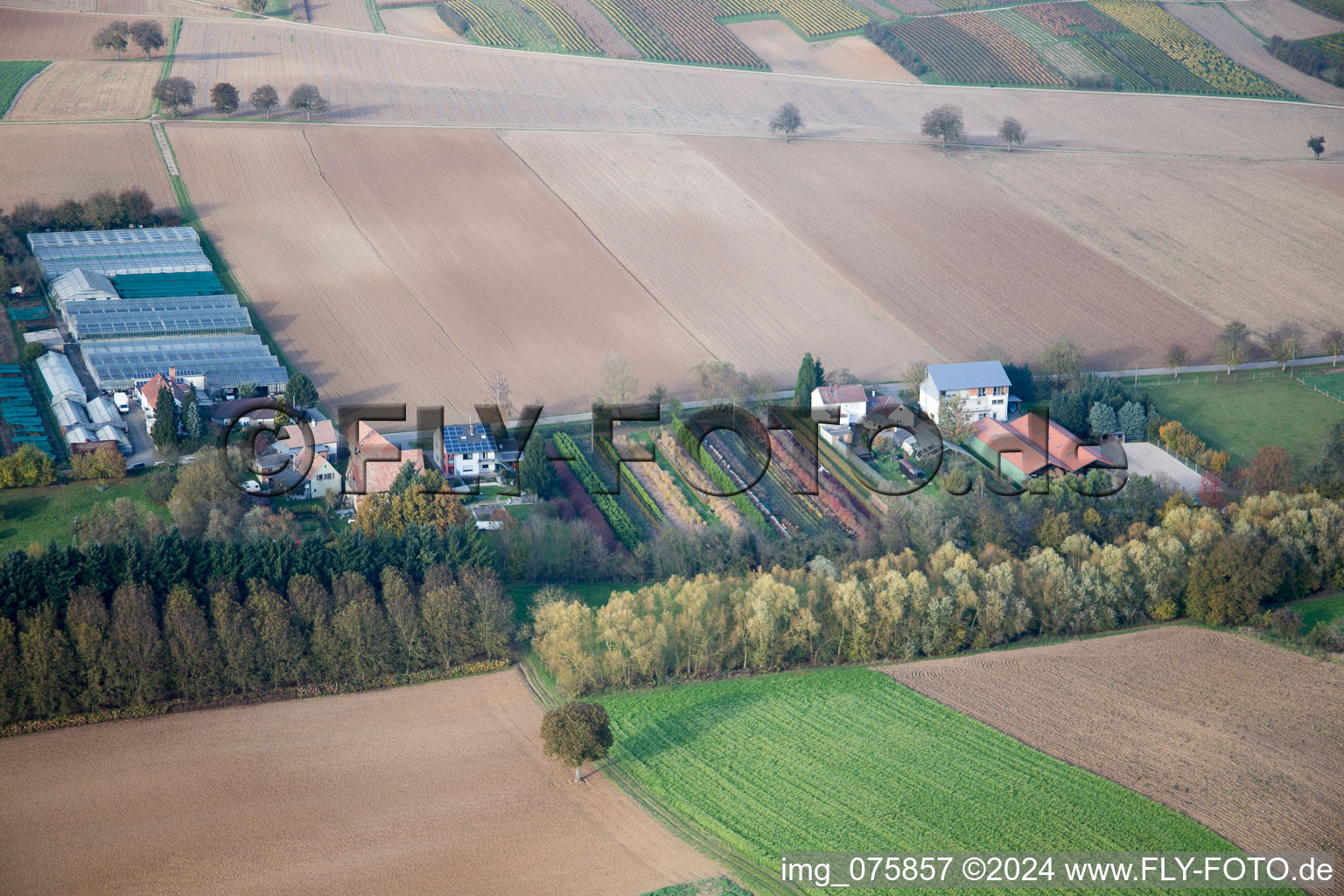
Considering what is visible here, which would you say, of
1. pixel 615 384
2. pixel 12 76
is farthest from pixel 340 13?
pixel 615 384

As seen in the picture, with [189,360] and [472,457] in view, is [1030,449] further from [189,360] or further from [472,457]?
[189,360]

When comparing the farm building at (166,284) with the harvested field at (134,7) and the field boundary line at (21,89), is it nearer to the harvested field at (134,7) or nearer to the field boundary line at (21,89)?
the field boundary line at (21,89)

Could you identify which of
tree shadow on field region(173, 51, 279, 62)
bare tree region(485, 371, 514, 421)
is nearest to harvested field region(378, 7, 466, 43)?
tree shadow on field region(173, 51, 279, 62)

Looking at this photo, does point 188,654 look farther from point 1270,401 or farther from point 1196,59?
point 1196,59

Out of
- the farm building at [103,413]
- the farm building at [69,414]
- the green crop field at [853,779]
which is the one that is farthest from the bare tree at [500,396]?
the green crop field at [853,779]

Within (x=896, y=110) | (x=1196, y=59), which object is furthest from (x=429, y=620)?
(x=1196, y=59)
